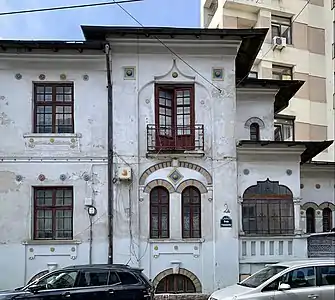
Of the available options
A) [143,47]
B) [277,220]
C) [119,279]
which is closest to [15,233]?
[119,279]

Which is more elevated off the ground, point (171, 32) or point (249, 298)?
point (171, 32)

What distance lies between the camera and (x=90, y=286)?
14.1m

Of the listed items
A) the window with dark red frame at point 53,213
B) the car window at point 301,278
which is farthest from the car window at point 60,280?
the car window at point 301,278

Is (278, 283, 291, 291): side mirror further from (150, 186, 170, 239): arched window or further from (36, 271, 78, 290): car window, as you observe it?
(150, 186, 170, 239): arched window

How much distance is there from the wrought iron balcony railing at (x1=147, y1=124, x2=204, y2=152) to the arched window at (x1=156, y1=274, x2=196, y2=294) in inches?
168

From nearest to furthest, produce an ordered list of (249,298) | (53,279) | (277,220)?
(249,298) → (53,279) → (277,220)

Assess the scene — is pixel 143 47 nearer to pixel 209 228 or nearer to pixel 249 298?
pixel 209 228

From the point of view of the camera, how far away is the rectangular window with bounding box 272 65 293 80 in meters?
36.0

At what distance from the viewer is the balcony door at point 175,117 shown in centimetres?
1952

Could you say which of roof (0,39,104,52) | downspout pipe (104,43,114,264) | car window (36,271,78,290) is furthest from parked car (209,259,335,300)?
roof (0,39,104,52)

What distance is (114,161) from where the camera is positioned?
63.4ft

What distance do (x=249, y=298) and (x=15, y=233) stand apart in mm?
9071

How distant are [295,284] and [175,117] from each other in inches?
325

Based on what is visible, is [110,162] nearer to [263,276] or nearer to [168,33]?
[168,33]
